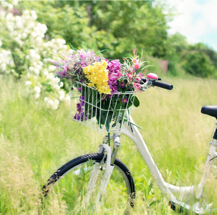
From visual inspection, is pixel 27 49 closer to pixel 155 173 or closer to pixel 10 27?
pixel 10 27

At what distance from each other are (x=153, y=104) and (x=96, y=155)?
2.97 m

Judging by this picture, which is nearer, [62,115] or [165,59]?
[62,115]

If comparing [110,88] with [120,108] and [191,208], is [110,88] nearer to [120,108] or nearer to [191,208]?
[120,108]

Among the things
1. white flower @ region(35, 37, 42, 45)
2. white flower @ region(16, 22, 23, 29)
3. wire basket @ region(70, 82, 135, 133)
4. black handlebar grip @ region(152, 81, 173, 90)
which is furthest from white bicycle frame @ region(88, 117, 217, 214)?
white flower @ region(16, 22, 23, 29)

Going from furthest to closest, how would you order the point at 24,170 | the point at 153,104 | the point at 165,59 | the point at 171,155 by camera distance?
the point at 165,59 → the point at 153,104 → the point at 171,155 → the point at 24,170

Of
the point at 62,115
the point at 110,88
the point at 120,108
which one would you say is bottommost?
the point at 62,115

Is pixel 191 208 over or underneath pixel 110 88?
underneath

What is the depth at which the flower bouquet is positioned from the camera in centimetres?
143

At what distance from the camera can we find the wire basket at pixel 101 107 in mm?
1508

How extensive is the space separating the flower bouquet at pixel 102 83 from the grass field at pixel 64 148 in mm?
592

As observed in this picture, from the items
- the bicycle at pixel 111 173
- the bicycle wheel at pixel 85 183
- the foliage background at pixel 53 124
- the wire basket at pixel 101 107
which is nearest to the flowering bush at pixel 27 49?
the foliage background at pixel 53 124

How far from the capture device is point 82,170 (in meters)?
1.93

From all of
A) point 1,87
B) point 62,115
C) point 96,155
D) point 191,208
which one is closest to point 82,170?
point 96,155

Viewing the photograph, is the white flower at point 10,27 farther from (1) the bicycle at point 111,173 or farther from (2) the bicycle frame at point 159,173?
(2) the bicycle frame at point 159,173
